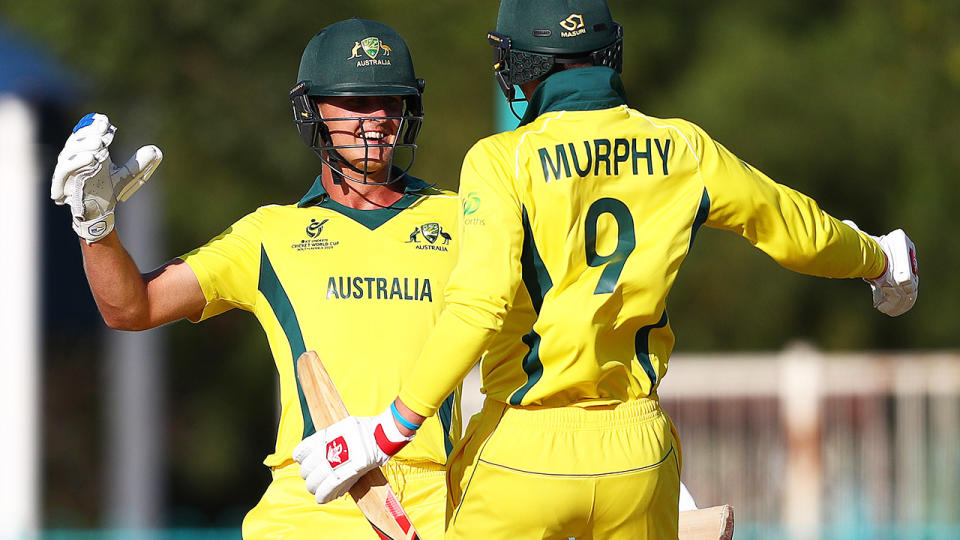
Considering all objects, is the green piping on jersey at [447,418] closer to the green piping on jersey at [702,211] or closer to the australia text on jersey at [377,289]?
the australia text on jersey at [377,289]

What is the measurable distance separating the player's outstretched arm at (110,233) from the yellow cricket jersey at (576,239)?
3.11 feet

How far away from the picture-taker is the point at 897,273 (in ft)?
12.7

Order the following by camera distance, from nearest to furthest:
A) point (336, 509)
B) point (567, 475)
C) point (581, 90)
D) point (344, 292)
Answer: point (567, 475) < point (581, 90) < point (336, 509) < point (344, 292)

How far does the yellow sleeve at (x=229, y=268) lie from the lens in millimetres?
4082

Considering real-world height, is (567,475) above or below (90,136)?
below

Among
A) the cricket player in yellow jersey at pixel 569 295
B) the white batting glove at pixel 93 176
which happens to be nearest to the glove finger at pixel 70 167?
the white batting glove at pixel 93 176

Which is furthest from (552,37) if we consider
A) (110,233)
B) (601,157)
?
(110,233)

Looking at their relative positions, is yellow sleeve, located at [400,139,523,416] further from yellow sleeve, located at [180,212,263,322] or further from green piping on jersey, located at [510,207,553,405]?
yellow sleeve, located at [180,212,263,322]

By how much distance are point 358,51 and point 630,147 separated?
Result: 106cm

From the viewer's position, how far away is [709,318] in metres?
14.4

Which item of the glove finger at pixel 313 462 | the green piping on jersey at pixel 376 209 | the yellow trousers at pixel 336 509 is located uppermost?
the green piping on jersey at pixel 376 209

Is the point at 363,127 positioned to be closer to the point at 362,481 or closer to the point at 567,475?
the point at 362,481

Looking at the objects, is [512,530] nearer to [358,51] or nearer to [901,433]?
[358,51]

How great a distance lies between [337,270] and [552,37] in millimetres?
952
